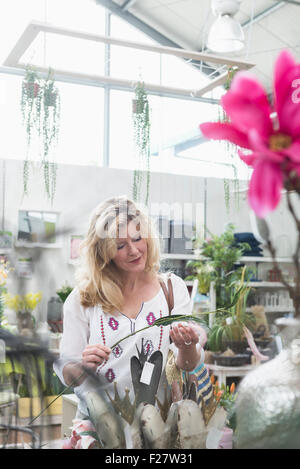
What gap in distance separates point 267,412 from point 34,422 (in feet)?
0.66

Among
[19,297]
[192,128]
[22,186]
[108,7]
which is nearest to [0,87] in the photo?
[22,186]

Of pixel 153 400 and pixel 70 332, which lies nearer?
pixel 153 400

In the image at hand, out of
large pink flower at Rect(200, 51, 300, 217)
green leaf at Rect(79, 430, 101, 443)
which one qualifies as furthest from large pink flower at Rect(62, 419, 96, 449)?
large pink flower at Rect(200, 51, 300, 217)

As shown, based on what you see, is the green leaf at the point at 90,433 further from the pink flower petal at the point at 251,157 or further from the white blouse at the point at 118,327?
the pink flower petal at the point at 251,157

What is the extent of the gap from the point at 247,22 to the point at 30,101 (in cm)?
310

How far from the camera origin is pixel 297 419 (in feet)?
1.30

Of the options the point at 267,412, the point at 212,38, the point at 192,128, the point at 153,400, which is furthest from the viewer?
the point at 192,128

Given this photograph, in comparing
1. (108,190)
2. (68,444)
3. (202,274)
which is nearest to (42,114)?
(108,190)

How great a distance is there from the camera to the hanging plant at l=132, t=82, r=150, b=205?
2.83 meters

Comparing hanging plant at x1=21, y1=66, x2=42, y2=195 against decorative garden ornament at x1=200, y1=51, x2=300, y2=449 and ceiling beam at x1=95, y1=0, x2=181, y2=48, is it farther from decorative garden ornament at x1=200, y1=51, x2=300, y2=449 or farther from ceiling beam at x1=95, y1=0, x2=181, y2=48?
ceiling beam at x1=95, y1=0, x2=181, y2=48

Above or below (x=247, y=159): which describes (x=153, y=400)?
below

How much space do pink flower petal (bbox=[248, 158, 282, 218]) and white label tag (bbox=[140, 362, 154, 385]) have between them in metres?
0.28

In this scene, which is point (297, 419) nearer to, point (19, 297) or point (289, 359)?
point (289, 359)
